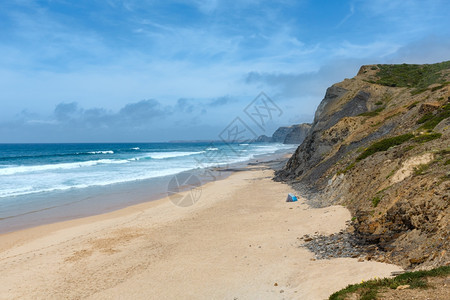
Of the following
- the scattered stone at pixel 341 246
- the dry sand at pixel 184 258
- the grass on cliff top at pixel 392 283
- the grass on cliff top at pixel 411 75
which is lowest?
the dry sand at pixel 184 258

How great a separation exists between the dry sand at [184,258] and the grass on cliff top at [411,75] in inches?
1035

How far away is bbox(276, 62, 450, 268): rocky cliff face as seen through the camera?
8409 mm

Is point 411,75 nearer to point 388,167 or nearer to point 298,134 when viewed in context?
point 388,167

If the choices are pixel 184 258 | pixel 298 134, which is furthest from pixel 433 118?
pixel 298 134

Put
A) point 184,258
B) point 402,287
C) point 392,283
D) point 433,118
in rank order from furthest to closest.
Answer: point 433,118 < point 184,258 < point 392,283 < point 402,287

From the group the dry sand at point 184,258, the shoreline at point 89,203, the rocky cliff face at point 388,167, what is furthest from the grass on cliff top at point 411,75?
the shoreline at point 89,203

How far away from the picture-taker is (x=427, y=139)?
1428 centimetres

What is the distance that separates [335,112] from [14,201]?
98.7 feet

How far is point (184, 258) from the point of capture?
1075cm

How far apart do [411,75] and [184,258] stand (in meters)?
40.9

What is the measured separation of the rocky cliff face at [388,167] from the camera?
841cm

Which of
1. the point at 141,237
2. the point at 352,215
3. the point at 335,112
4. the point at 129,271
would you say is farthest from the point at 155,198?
the point at 335,112

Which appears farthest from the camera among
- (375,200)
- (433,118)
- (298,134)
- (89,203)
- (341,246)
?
(298,134)

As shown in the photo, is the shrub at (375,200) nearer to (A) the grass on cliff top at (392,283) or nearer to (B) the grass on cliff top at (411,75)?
(A) the grass on cliff top at (392,283)
